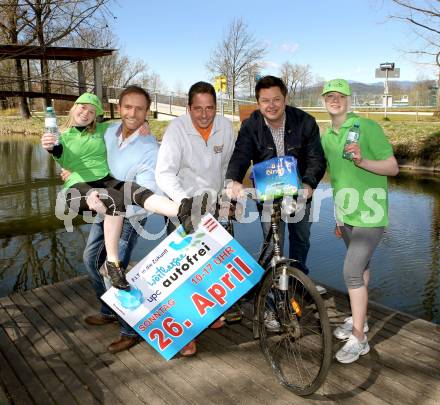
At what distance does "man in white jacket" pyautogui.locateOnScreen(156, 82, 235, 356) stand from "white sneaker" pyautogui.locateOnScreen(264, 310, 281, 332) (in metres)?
0.61

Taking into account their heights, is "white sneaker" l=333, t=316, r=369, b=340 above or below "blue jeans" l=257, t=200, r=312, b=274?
below

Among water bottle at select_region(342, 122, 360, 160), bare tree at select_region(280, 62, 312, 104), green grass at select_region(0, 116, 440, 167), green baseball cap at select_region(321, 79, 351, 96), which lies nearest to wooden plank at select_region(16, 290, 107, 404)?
water bottle at select_region(342, 122, 360, 160)

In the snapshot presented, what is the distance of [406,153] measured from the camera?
16.8m

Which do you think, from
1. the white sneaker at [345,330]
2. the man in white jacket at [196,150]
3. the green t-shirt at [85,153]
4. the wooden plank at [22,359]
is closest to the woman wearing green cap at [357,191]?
the white sneaker at [345,330]

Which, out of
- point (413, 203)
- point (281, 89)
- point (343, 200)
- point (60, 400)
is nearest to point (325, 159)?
point (343, 200)

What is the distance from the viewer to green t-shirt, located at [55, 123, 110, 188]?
11.9ft

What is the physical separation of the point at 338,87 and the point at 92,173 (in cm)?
203

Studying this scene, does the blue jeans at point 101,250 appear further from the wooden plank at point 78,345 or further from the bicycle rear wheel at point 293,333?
the bicycle rear wheel at point 293,333

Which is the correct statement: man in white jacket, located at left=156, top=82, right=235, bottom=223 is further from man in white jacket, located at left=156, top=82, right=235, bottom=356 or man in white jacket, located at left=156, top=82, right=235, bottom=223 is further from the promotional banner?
the promotional banner

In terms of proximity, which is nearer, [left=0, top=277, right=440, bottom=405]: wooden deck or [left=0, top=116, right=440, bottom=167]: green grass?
[left=0, top=277, right=440, bottom=405]: wooden deck

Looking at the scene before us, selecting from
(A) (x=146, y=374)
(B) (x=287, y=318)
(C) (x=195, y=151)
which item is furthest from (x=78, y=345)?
(C) (x=195, y=151)

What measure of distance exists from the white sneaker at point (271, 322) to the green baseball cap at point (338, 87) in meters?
1.74

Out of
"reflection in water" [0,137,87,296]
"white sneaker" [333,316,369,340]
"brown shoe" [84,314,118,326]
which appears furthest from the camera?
"reflection in water" [0,137,87,296]

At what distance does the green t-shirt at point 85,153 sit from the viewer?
3.62 metres
